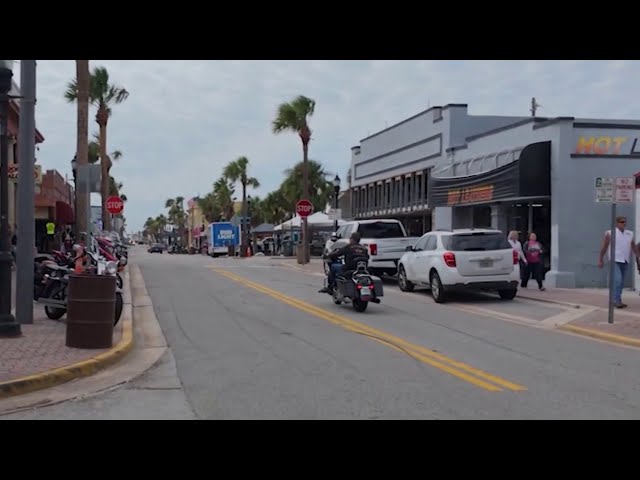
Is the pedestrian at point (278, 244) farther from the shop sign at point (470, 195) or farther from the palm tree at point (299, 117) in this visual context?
the shop sign at point (470, 195)

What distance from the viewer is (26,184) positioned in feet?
37.2

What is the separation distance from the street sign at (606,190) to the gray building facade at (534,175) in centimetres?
739

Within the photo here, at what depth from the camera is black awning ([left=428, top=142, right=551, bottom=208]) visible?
19.9 metres

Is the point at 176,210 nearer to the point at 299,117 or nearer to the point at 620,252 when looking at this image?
the point at 299,117

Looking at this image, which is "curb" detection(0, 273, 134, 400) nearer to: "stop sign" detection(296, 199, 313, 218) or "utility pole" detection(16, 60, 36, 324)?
"utility pole" detection(16, 60, 36, 324)

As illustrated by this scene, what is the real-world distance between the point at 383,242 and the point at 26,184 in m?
11.8

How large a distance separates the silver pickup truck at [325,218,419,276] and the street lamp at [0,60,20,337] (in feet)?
36.2

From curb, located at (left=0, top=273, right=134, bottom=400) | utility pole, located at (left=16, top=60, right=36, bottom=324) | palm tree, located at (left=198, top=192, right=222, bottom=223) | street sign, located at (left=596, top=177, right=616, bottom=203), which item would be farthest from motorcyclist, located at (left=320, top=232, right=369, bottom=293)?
palm tree, located at (left=198, top=192, right=222, bottom=223)

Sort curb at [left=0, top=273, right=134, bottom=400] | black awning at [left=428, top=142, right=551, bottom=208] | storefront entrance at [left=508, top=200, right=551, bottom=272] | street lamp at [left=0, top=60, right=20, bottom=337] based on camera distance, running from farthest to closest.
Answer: storefront entrance at [left=508, top=200, right=551, bottom=272], black awning at [left=428, top=142, right=551, bottom=208], street lamp at [left=0, top=60, right=20, bottom=337], curb at [left=0, top=273, right=134, bottom=400]

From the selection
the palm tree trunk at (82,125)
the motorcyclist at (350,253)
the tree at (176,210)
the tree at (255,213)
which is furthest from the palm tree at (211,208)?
the motorcyclist at (350,253)

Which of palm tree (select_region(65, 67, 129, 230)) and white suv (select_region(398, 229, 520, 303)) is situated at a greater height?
palm tree (select_region(65, 67, 129, 230))

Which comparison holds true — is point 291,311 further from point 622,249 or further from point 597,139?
point 597,139

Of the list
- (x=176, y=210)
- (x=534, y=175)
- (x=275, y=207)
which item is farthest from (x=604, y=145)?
(x=176, y=210)
